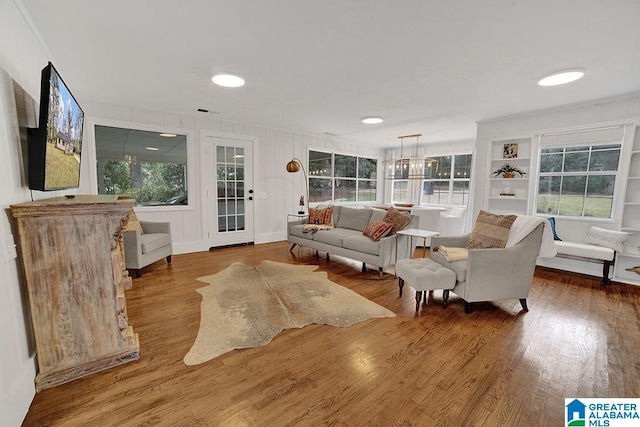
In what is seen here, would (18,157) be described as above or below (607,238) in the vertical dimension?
above

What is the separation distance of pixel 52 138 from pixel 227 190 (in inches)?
138

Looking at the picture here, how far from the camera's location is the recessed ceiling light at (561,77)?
8.96 ft

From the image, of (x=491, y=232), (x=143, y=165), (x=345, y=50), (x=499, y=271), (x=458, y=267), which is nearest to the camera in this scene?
(x=345, y=50)

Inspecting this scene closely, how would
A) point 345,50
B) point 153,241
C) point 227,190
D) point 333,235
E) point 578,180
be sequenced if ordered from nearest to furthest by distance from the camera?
1. point 345,50
2. point 153,241
3. point 578,180
4. point 333,235
5. point 227,190

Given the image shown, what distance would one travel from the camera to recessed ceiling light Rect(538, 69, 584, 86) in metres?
2.73

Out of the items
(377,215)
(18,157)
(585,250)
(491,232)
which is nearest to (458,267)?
(491,232)

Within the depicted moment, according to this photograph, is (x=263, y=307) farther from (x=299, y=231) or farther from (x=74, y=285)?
(x=299, y=231)

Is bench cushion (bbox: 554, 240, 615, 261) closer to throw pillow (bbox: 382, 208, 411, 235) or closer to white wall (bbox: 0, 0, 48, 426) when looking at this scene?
throw pillow (bbox: 382, 208, 411, 235)

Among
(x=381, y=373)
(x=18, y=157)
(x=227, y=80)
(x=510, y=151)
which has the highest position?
(x=227, y=80)

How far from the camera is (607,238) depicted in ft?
11.6

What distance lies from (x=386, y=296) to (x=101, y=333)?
255cm

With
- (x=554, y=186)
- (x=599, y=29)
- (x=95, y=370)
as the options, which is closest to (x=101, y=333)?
(x=95, y=370)

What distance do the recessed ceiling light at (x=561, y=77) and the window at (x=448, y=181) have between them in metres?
3.70

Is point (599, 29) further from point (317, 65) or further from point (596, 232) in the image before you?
point (596, 232)
